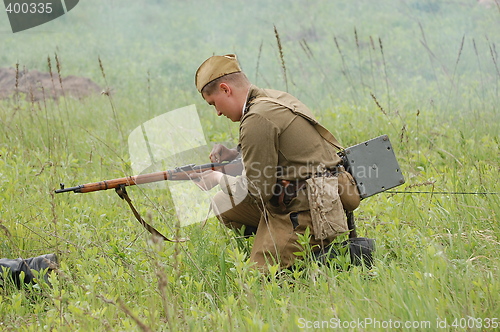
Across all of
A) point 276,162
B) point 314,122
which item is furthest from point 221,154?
point 314,122

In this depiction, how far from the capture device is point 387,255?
372 cm

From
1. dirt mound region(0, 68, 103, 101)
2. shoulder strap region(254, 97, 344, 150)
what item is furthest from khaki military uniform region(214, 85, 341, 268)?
dirt mound region(0, 68, 103, 101)

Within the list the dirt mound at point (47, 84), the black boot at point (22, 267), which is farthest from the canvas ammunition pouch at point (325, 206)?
the dirt mound at point (47, 84)

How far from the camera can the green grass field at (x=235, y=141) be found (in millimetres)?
2859

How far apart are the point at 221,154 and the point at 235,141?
2.47 m

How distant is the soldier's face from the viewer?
3.79m

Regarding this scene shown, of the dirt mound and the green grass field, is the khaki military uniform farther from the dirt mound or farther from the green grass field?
the dirt mound

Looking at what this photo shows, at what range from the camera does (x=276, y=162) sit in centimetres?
357

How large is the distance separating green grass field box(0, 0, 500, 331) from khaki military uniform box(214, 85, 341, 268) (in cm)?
22

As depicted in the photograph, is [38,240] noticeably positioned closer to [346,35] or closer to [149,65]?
[149,65]

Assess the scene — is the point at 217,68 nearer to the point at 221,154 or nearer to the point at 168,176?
the point at 221,154

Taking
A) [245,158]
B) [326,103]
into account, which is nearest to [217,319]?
[245,158]

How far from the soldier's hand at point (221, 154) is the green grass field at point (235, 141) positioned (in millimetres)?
516

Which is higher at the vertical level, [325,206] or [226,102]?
[226,102]
